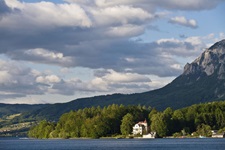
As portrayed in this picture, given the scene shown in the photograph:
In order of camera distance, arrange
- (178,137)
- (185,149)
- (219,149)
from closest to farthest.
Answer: (219,149) → (185,149) → (178,137)

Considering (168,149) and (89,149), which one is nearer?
(168,149)

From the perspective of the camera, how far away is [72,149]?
5349 inches

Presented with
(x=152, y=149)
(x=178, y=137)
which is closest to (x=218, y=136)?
(x=178, y=137)

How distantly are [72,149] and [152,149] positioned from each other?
23.2m

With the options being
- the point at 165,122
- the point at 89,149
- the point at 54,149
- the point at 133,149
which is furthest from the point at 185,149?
the point at 165,122

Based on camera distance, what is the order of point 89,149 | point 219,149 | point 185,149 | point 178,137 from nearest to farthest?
point 219,149
point 185,149
point 89,149
point 178,137

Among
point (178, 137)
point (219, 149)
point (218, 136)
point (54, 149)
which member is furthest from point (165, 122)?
point (219, 149)

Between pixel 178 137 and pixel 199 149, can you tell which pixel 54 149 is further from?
pixel 178 137

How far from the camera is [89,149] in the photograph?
13225cm

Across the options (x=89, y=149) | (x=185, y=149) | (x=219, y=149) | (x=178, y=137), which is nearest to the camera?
(x=219, y=149)

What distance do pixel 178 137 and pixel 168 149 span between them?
3103 inches

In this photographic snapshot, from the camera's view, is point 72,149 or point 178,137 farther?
point 178,137

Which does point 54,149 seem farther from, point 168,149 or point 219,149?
point 219,149

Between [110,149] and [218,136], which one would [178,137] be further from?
[110,149]
